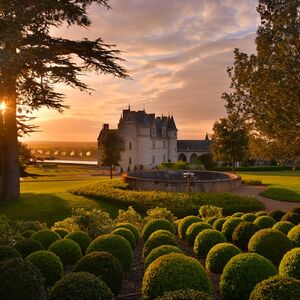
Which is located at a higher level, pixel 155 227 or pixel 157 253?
pixel 157 253

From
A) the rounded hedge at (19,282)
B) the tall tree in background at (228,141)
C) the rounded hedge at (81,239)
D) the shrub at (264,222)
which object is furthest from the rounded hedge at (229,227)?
the tall tree in background at (228,141)

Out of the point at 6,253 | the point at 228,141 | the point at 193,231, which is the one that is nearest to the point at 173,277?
the point at 6,253

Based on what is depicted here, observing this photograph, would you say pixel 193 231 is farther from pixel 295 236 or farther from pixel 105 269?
pixel 105 269

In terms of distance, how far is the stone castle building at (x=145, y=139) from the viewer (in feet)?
214

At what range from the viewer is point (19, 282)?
6.63 metres

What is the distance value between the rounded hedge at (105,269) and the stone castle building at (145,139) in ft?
188

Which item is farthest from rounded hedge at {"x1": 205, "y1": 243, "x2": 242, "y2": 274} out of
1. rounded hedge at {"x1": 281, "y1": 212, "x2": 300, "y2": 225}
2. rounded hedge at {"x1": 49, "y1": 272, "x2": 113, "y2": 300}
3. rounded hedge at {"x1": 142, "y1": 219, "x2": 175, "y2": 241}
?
rounded hedge at {"x1": 281, "y1": 212, "x2": 300, "y2": 225}

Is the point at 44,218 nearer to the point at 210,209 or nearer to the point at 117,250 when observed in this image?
the point at 210,209

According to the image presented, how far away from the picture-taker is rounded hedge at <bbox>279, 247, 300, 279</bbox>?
8398 mm

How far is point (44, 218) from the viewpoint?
20.1m

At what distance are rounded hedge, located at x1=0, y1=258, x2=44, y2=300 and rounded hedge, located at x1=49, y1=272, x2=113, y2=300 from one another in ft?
1.48

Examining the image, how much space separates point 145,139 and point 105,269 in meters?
57.7

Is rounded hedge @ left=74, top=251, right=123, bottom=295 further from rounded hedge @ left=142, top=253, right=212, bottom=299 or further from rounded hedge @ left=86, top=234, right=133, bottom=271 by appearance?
rounded hedge @ left=86, top=234, right=133, bottom=271

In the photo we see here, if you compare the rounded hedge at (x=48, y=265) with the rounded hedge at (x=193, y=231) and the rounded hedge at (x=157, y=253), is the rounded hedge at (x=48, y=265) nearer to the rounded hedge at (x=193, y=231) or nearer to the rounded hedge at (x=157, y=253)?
the rounded hedge at (x=157, y=253)
